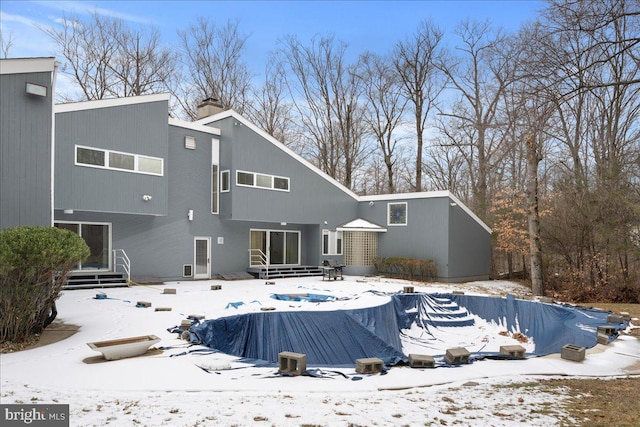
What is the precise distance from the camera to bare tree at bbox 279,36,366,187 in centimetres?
2905

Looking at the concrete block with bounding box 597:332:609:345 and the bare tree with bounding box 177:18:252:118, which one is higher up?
the bare tree with bounding box 177:18:252:118

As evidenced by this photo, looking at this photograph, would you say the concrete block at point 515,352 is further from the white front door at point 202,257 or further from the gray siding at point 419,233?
the white front door at point 202,257

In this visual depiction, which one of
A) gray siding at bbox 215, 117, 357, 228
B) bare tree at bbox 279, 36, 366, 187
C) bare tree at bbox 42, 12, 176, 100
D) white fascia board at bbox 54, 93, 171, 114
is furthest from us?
bare tree at bbox 279, 36, 366, 187

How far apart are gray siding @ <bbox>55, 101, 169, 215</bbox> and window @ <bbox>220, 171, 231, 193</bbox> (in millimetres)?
2579

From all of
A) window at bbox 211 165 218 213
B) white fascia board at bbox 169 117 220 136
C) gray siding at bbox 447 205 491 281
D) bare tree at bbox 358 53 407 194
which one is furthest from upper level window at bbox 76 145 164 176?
bare tree at bbox 358 53 407 194

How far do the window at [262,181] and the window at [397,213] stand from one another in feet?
16.1

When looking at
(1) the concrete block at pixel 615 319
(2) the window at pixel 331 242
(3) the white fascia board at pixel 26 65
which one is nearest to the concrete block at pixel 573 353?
(1) the concrete block at pixel 615 319

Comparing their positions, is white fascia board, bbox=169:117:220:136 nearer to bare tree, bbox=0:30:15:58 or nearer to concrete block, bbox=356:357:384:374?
bare tree, bbox=0:30:15:58

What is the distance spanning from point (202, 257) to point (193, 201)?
2144 millimetres

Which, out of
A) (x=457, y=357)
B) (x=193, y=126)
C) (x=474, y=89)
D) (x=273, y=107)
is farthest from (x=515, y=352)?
(x=273, y=107)

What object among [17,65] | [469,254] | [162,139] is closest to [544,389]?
[17,65]

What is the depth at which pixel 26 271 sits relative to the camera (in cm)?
681

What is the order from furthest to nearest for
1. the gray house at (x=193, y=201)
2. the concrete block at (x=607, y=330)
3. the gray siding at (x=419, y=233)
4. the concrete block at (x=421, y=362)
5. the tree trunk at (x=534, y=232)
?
the gray siding at (x=419, y=233), the tree trunk at (x=534, y=232), the concrete block at (x=607, y=330), the gray house at (x=193, y=201), the concrete block at (x=421, y=362)

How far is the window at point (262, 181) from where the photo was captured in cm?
1709
